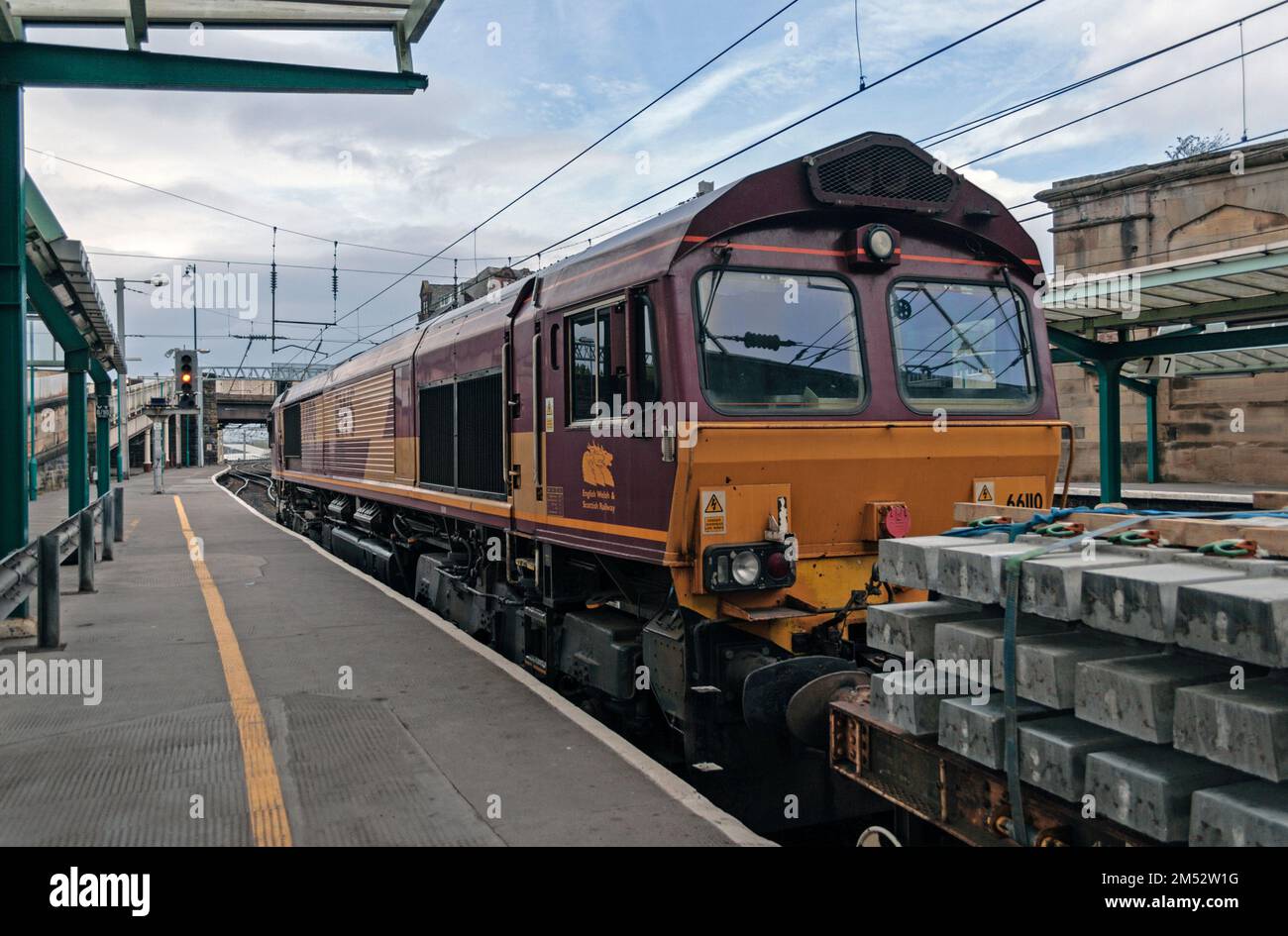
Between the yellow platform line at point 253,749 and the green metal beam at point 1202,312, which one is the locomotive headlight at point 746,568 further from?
the green metal beam at point 1202,312

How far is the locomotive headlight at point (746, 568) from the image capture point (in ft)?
18.3

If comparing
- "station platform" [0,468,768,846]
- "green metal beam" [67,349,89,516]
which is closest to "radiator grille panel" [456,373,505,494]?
"station platform" [0,468,768,846]

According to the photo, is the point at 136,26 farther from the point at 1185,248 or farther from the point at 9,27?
the point at 1185,248

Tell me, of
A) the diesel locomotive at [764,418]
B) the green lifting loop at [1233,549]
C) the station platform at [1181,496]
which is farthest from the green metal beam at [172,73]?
the station platform at [1181,496]

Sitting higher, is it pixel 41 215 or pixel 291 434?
pixel 41 215

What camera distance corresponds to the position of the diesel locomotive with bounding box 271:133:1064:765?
18.4ft

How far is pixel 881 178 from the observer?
20.2 feet

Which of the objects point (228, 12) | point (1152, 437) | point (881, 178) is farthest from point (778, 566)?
point (1152, 437)

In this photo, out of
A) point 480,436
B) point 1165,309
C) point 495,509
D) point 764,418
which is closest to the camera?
point 764,418

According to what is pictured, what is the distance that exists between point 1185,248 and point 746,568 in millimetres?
21212

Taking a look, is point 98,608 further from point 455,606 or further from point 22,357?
point 455,606

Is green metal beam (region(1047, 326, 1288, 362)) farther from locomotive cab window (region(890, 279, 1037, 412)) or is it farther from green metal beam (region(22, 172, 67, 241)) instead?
green metal beam (region(22, 172, 67, 241))

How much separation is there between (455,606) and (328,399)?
27.0ft

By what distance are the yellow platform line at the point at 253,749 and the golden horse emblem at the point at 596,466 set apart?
256 centimetres
